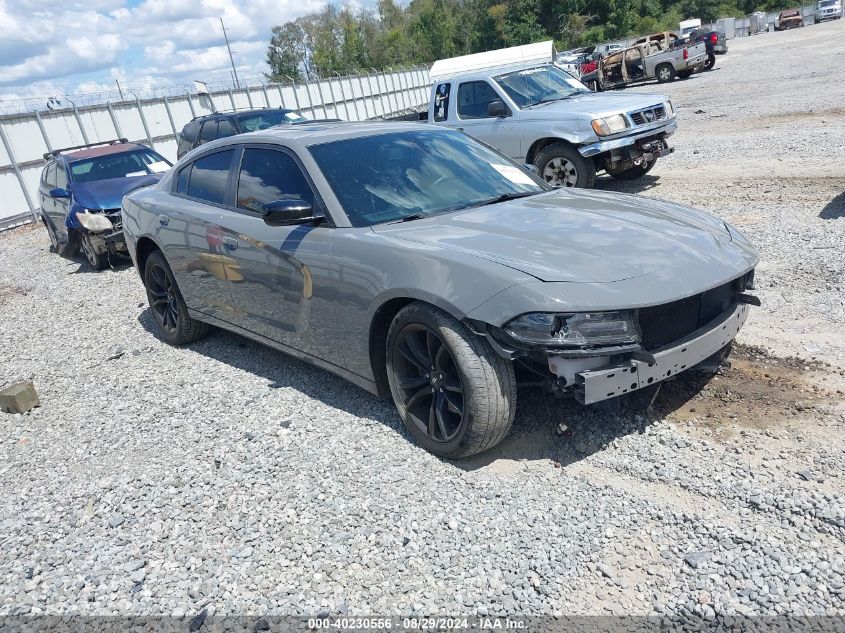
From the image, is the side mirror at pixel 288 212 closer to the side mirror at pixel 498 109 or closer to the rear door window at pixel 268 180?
the rear door window at pixel 268 180

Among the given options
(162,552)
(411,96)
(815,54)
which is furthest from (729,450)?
(411,96)

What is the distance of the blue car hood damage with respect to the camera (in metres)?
10.2

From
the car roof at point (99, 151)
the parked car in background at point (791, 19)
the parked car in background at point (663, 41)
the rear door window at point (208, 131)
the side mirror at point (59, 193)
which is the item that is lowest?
the parked car in background at point (791, 19)

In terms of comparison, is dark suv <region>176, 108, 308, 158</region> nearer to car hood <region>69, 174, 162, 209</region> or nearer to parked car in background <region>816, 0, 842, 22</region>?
car hood <region>69, 174, 162, 209</region>

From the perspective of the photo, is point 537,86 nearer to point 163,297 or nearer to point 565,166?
point 565,166

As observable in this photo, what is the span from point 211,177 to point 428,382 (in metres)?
2.66

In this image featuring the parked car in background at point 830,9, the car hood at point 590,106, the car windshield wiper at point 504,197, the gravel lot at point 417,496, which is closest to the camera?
the gravel lot at point 417,496

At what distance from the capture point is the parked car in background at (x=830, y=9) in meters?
53.9

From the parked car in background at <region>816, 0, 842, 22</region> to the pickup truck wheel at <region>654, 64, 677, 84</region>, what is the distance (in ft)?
116

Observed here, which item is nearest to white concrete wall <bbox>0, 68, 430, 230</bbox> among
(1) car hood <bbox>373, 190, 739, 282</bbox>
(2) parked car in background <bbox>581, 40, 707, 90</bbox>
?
(2) parked car in background <bbox>581, 40, 707, 90</bbox>

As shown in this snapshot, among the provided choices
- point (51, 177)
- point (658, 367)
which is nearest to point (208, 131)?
point (51, 177)

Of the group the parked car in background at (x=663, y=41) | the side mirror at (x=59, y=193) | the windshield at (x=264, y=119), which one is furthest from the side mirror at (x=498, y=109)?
the parked car in background at (x=663, y=41)

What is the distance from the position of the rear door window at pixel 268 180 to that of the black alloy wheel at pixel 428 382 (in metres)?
1.16

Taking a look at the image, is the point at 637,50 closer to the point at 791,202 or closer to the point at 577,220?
the point at 791,202
